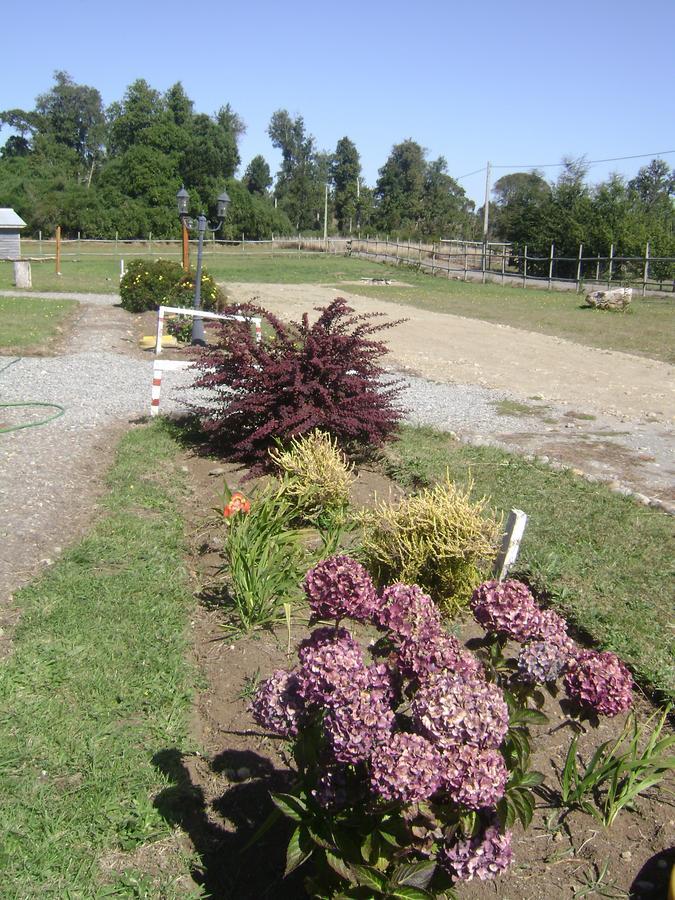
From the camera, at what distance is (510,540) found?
4.38 m

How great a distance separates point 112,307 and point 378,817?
20398 mm

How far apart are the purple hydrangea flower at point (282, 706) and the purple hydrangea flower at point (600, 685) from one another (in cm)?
82

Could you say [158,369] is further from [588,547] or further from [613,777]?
[613,777]

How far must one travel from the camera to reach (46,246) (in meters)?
48.2

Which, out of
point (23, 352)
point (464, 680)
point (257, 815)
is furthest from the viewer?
point (23, 352)

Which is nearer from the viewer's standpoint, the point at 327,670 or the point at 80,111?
the point at 327,670

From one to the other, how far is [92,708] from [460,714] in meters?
1.98

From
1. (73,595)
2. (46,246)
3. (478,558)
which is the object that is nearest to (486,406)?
(478,558)

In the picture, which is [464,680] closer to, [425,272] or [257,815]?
[257,815]

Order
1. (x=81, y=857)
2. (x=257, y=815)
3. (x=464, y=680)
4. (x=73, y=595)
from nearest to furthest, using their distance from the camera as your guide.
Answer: (x=464, y=680)
(x=81, y=857)
(x=257, y=815)
(x=73, y=595)

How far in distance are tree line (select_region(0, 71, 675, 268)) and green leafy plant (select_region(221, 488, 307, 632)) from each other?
38.3m

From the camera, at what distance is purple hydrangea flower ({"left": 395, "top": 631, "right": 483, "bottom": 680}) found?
7.42ft

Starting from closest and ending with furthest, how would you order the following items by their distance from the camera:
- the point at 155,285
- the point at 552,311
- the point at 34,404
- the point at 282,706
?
the point at 282,706 → the point at 34,404 → the point at 155,285 → the point at 552,311

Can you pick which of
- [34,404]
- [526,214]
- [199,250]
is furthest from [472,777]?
[526,214]
